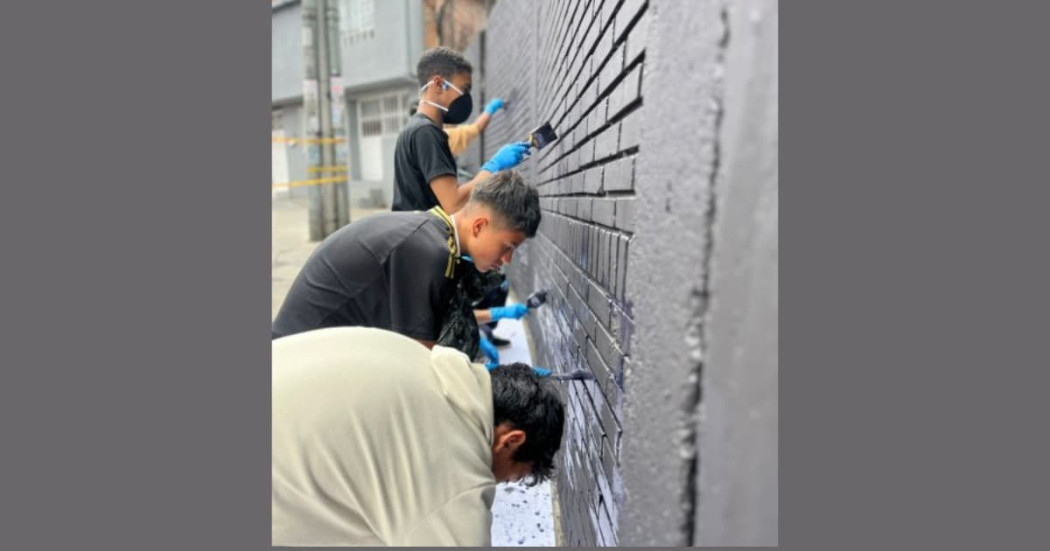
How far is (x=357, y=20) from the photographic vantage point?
646 inches

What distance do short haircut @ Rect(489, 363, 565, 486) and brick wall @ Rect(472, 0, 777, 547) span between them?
0.16m

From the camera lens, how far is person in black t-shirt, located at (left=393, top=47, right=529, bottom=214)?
3119 mm

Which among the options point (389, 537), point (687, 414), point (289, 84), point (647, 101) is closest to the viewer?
point (687, 414)

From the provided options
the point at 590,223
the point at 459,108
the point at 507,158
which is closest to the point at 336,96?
the point at 459,108

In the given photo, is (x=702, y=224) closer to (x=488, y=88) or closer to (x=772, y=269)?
(x=772, y=269)

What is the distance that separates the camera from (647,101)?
1.11 meters

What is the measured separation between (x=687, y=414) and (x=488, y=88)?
9.08 m

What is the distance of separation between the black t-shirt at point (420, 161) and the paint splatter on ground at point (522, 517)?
166cm

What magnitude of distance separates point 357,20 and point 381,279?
16.7m

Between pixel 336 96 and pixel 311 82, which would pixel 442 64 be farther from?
pixel 311 82

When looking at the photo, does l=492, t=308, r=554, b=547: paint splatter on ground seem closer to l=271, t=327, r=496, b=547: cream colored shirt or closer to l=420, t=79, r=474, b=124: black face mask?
l=271, t=327, r=496, b=547: cream colored shirt

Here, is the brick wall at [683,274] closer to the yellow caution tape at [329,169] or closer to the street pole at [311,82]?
the street pole at [311,82]

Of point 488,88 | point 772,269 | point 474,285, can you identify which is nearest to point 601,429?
point 474,285

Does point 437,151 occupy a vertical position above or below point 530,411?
above
